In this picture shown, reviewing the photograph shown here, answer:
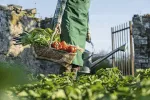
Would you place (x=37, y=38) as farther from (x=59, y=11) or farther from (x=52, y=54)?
(x=59, y=11)

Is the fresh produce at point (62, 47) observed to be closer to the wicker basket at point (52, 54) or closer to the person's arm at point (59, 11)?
the wicker basket at point (52, 54)

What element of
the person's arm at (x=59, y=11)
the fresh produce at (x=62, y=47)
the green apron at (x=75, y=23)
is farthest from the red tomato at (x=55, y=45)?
the green apron at (x=75, y=23)

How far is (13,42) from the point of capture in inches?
240

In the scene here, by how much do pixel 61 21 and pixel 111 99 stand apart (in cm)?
393

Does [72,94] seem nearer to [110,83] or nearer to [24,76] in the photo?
[24,76]

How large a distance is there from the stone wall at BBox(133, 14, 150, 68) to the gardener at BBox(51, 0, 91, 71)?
2.67m

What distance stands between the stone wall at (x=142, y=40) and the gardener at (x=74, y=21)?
2665mm

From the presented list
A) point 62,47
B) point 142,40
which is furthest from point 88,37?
point 142,40

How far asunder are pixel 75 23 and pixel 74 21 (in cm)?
3

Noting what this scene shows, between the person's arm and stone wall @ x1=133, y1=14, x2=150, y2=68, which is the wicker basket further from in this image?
stone wall @ x1=133, y1=14, x2=150, y2=68

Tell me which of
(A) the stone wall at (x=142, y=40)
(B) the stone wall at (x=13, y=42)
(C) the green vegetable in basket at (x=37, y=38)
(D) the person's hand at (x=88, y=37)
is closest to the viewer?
(C) the green vegetable in basket at (x=37, y=38)

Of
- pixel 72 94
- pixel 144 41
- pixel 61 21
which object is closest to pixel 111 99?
pixel 72 94

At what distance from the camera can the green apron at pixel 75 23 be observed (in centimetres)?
468

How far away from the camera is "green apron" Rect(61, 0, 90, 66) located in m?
4.68
